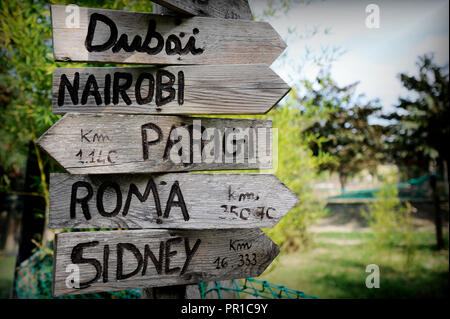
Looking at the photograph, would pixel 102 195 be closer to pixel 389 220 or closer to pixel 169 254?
pixel 169 254

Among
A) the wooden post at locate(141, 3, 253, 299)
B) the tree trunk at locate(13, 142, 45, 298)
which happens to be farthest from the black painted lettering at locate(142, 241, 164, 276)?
the tree trunk at locate(13, 142, 45, 298)

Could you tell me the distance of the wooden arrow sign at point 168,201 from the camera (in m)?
1.19

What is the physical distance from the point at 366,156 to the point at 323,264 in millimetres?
9892

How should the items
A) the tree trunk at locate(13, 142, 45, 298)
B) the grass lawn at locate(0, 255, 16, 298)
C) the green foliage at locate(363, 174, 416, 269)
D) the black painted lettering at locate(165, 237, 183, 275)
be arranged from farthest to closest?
the green foliage at locate(363, 174, 416, 269)
the grass lawn at locate(0, 255, 16, 298)
the tree trunk at locate(13, 142, 45, 298)
the black painted lettering at locate(165, 237, 183, 275)

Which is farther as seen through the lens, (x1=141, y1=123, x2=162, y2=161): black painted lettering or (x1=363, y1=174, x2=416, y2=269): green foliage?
(x1=363, y1=174, x2=416, y2=269): green foliage

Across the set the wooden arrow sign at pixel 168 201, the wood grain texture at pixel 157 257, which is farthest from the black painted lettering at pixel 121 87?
the wood grain texture at pixel 157 257

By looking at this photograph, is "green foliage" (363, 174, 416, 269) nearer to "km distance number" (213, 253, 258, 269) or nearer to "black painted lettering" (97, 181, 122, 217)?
"km distance number" (213, 253, 258, 269)

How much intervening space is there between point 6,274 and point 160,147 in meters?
6.47

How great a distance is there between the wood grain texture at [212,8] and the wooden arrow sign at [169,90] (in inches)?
9.9

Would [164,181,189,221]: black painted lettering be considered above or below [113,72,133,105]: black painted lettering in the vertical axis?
below

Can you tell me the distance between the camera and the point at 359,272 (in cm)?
618

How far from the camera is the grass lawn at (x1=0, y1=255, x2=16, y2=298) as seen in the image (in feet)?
15.9

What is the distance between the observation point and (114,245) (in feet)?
3.96

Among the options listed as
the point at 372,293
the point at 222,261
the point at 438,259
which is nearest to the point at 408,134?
the point at 438,259
